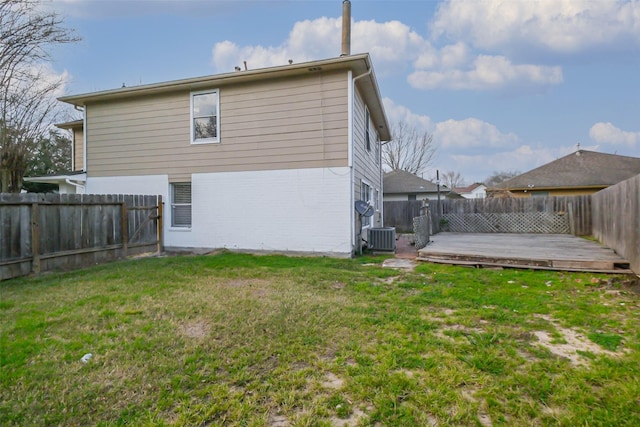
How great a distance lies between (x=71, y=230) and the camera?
696cm

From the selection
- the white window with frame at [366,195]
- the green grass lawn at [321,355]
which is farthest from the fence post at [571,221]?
the green grass lawn at [321,355]

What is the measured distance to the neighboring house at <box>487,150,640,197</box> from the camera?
18.2 metres

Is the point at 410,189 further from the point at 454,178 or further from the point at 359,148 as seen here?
the point at 454,178

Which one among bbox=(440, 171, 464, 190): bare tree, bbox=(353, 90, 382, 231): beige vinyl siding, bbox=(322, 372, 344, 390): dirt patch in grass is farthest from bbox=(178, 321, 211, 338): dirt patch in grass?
bbox=(440, 171, 464, 190): bare tree

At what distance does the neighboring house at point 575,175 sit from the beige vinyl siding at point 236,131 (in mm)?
16817

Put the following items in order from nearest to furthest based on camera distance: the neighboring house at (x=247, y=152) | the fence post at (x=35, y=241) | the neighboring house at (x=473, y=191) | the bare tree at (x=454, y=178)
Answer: the fence post at (x=35, y=241) → the neighboring house at (x=247, y=152) → the neighboring house at (x=473, y=191) → the bare tree at (x=454, y=178)

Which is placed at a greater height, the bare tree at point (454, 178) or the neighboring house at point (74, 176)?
the bare tree at point (454, 178)

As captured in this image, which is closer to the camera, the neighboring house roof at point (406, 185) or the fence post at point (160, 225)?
the fence post at point (160, 225)

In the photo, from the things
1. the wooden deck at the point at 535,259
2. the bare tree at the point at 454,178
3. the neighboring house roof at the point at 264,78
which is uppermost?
the bare tree at the point at 454,178

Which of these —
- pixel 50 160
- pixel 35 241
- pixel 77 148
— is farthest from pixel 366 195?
pixel 50 160

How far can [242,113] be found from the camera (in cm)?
881

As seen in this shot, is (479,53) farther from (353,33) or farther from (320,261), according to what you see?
(320,261)

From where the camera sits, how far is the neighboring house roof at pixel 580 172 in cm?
1825

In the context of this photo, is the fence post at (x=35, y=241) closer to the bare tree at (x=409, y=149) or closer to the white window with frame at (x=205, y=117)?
the white window with frame at (x=205, y=117)
